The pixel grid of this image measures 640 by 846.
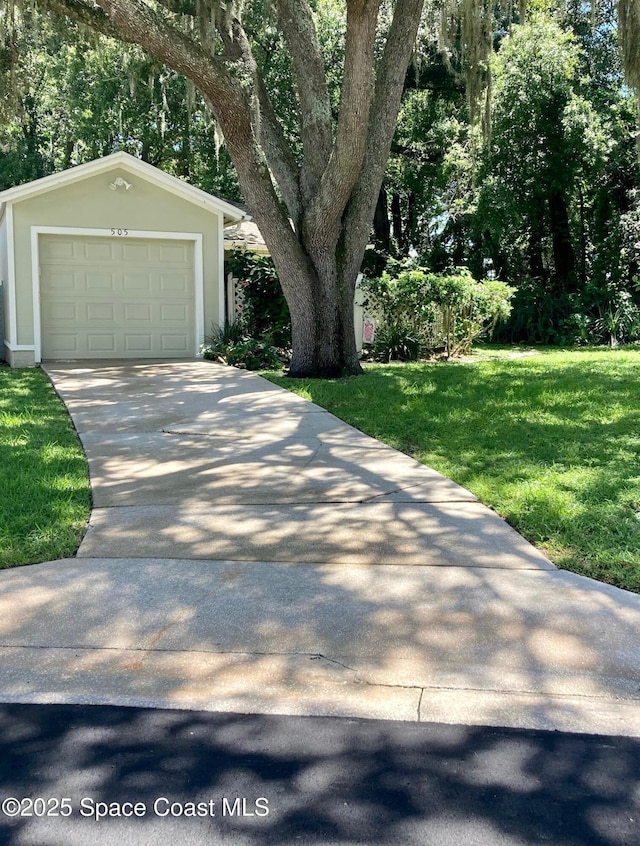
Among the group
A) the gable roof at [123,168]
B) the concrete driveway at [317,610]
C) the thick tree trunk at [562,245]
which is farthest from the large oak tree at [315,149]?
the thick tree trunk at [562,245]

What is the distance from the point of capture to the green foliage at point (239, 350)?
531 inches

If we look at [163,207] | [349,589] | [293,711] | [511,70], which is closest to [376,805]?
[293,711]

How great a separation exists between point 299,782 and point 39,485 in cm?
402

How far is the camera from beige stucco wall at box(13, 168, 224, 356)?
13898mm

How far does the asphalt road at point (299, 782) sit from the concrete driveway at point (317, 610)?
0.15m

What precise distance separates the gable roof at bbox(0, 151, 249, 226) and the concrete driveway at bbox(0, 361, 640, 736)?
29.3ft

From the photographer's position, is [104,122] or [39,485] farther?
[104,122]

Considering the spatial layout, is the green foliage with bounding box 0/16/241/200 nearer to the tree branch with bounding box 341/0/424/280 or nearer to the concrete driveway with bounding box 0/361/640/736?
the tree branch with bounding box 341/0/424/280

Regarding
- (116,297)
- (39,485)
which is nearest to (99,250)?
(116,297)

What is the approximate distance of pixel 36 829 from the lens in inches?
94.4

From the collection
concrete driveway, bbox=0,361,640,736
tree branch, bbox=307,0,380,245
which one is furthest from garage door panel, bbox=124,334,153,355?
concrete driveway, bbox=0,361,640,736

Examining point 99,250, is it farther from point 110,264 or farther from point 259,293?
point 259,293

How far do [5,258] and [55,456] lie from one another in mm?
8948

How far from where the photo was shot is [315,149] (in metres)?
11.4
